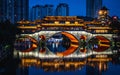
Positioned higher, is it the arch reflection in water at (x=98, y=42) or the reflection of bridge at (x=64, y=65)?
the arch reflection in water at (x=98, y=42)

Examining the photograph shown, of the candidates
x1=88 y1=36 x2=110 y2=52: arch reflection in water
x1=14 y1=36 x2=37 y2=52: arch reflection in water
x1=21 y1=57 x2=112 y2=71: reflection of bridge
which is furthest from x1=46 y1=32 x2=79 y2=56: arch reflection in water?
x1=21 y1=57 x2=112 y2=71: reflection of bridge

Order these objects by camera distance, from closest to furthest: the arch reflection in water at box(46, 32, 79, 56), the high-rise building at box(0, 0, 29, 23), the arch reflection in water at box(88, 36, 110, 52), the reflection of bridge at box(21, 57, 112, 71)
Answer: the reflection of bridge at box(21, 57, 112, 71) < the arch reflection in water at box(46, 32, 79, 56) < the arch reflection in water at box(88, 36, 110, 52) < the high-rise building at box(0, 0, 29, 23)

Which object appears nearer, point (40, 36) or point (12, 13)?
point (40, 36)

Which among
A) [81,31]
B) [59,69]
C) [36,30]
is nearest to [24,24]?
[36,30]

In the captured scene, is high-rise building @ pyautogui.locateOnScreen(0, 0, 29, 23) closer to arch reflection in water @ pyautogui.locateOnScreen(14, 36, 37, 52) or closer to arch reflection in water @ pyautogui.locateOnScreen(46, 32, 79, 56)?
arch reflection in water @ pyautogui.locateOnScreen(46, 32, 79, 56)

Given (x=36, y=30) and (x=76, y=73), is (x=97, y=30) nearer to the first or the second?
(x=36, y=30)

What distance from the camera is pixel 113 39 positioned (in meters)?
85.1

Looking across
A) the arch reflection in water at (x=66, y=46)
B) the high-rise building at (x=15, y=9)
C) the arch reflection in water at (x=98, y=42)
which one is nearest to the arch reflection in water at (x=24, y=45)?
the arch reflection in water at (x=66, y=46)

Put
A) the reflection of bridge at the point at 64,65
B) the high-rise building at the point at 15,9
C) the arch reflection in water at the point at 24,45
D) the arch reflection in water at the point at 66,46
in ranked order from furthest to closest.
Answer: the high-rise building at the point at 15,9 < the arch reflection in water at the point at 24,45 < the arch reflection in water at the point at 66,46 < the reflection of bridge at the point at 64,65

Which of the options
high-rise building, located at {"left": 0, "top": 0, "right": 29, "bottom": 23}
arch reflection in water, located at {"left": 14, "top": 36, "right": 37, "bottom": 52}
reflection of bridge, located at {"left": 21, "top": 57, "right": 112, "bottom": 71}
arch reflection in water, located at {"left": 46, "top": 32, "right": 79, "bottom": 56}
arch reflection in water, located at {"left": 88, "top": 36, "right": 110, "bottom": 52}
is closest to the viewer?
reflection of bridge, located at {"left": 21, "top": 57, "right": 112, "bottom": 71}

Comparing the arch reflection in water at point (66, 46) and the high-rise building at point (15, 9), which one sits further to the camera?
the high-rise building at point (15, 9)

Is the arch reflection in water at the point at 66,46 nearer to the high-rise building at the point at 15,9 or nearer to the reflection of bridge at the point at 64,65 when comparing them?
the reflection of bridge at the point at 64,65

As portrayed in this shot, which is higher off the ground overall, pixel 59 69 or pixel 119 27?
pixel 119 27

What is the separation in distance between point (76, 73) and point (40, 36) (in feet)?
172
